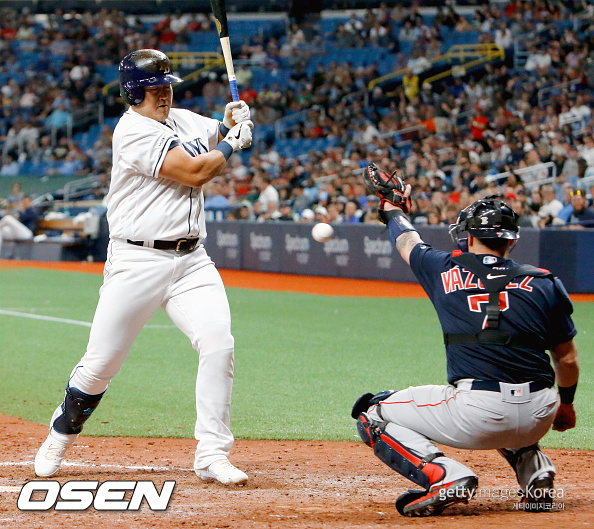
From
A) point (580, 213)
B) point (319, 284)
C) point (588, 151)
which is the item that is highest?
point (588, 151)

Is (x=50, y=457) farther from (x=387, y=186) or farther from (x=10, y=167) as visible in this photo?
(x=10, y=167)

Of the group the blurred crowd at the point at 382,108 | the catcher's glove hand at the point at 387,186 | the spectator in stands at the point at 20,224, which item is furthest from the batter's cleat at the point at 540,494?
the spectator in stands at the point at 20,224

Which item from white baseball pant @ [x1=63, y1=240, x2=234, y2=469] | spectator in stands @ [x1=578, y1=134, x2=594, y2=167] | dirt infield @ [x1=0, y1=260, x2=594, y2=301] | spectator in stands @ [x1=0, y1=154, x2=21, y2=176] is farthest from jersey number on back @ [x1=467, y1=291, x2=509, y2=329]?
spectator in stands @ [x1=0, y1=154, x2=21, y2=176]

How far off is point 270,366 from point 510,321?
4452 mm

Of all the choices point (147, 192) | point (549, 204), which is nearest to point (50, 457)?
point (147, 192)

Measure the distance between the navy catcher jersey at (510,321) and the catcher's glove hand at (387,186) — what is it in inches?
21.5

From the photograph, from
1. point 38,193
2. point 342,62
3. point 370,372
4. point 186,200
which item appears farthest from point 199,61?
point 186,200

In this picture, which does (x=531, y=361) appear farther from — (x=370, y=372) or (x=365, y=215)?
(x=365, y=215)

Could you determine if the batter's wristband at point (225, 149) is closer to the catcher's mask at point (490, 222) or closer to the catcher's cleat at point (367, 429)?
the catcher's mask at point (490, 222)

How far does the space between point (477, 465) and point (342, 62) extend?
23.2 meters

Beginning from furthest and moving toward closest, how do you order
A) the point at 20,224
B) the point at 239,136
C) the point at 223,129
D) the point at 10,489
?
the point at 20,224 < the point at 223,129 < the point at 239,136 < the point at 10,489

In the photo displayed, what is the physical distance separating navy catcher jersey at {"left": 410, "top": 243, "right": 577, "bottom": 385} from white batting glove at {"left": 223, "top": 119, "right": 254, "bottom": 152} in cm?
134

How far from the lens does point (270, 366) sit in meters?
8.05

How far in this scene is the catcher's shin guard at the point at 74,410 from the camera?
450cm
